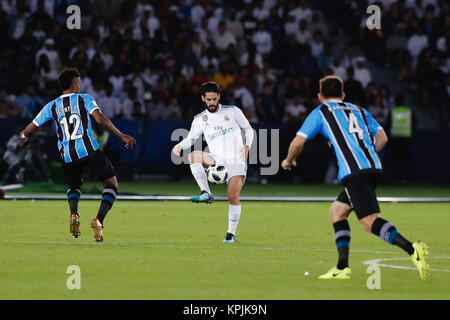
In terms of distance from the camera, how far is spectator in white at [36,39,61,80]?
88.7 ft

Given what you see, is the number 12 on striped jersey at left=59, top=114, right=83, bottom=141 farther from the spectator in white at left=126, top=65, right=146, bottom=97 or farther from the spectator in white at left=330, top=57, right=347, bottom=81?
the spectator in white at left=330, top=57, right=347, bottom=81

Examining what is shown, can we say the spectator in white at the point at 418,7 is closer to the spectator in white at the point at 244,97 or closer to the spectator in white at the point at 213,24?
the spectator in white at the point at 213,24

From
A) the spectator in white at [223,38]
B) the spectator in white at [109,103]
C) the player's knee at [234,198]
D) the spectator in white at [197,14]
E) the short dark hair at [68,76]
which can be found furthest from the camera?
the spectator in white at [197,14]

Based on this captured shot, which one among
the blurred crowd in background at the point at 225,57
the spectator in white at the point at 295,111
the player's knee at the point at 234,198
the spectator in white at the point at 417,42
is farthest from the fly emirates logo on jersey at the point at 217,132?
the spectator in white at the point at 417,42

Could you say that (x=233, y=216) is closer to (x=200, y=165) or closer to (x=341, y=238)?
(x=200, y=165)

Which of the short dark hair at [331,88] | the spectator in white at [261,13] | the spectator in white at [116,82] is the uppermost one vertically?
the spectator in white at [261,13]

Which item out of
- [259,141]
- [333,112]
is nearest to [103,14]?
[259,141]

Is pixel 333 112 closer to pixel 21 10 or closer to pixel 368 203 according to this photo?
pixel 368 203

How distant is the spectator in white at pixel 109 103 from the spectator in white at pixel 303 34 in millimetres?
6047

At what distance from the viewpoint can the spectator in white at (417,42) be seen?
1211 inches

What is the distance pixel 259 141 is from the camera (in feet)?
91.1

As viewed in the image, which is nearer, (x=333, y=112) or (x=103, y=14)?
(x=333, y=112)
